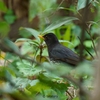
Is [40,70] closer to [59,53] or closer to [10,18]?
[59,53]

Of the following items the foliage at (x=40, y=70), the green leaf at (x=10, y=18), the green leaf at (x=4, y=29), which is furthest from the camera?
the green leaf at (x=10, y=18)

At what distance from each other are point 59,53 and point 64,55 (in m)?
0.16

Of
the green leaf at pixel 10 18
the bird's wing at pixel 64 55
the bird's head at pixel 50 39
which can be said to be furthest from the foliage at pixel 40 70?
the green leaf at pixel 10 18

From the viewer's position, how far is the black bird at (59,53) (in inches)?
192

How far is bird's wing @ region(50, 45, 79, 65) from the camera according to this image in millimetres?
4859

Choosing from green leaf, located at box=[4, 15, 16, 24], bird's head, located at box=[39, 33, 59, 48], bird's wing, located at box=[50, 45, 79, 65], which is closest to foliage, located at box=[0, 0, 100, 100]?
bird's wing, located at box=[50, 45, 79, 65]

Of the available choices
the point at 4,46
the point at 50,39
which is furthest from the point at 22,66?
the point at 4,46

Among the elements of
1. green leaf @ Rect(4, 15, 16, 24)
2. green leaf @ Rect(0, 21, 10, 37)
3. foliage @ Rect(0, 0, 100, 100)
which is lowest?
green leaf @ Rect(4, 15, 16, 24)

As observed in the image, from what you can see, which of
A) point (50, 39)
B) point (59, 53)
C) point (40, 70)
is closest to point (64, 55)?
point (59, 53)

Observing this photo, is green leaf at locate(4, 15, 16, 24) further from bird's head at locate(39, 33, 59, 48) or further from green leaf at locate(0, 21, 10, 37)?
green leaf at locate(0, 21, 10, 37)

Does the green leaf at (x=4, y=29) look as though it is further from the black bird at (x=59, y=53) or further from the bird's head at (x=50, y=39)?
the bird's head at (x=50, y=39)

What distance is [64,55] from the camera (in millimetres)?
5172

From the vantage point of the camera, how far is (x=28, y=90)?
318 centimetres

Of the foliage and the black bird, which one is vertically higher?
the foliage
